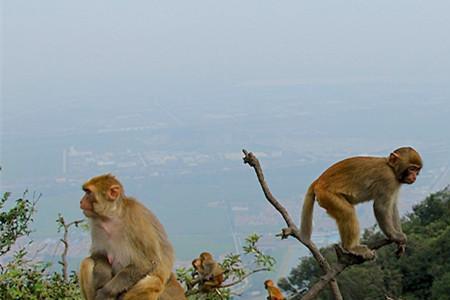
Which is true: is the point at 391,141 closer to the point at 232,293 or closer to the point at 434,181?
the point at 434,181

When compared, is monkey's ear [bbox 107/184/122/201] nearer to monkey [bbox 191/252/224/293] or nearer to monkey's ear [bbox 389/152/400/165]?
monkey [bbox 191/252/224/293]

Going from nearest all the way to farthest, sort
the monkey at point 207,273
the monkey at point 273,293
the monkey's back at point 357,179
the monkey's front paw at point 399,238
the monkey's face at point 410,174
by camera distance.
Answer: the monkey's front paw at point 399,238 → the monkey's face at point 410,174 → the monkey's back at point 357,179 → the monkey at point 207,273 → the monkey at point 273,293

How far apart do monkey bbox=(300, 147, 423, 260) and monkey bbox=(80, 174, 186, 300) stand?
4.89 feet

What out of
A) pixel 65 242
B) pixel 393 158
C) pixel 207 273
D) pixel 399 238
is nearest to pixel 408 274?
pixel 207 273

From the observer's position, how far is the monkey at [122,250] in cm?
367

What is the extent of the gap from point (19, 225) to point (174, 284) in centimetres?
220

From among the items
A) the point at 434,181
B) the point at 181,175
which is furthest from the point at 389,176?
the point at 434,181

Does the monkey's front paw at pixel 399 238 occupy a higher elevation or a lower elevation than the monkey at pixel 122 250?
lower

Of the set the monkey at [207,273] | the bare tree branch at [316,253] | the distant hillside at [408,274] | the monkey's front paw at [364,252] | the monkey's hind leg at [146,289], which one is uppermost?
the bare tree branch at [316,253]

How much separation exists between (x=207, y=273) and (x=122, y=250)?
6.87ft

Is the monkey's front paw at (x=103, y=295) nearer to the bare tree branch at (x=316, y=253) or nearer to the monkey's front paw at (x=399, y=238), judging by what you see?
the bare tree branch at (x=316, y=253)

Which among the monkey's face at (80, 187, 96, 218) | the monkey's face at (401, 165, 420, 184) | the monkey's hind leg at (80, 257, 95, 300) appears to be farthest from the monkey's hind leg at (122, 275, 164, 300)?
the monkey's face at (401, 165, 420, 184)

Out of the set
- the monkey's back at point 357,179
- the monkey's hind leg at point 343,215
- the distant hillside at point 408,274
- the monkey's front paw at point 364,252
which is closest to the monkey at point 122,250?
the monkey's front paw at point 364,252

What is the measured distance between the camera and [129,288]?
3717mm
